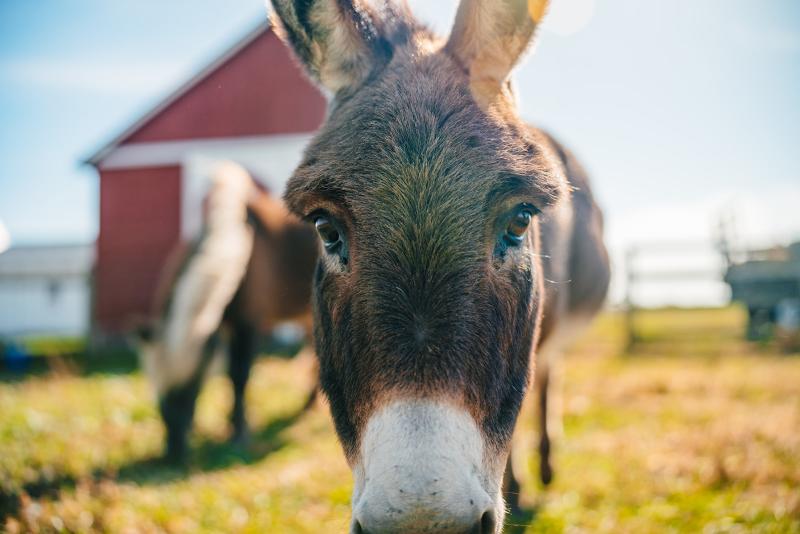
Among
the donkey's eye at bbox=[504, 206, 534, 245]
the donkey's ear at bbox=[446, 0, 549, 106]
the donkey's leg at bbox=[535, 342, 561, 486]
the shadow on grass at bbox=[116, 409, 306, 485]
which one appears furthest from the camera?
the shadow on grass at bbox=[116, 409, 306, 485]

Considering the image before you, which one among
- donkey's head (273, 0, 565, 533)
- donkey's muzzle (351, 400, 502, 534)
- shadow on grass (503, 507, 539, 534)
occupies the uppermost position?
donkey's head (273, 0, 565, 533)

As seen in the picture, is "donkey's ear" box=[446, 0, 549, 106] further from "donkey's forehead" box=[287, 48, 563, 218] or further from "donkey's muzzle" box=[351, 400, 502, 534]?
"donkey's muzzle" box=[351, 400, 502, 534]

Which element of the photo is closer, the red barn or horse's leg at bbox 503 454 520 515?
horse's leg at bbox 503 454 520 515

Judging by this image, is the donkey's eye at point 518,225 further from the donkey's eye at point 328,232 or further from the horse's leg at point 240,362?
the horse's leg at point 240,362

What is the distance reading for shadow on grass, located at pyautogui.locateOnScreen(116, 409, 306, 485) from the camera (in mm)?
4145

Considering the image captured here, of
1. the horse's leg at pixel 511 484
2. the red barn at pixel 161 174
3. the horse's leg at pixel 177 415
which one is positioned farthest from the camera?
the red barn at pixel 161 174

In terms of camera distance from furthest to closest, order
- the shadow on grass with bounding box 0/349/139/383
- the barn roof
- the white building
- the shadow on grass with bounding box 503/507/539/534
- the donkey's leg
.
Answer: the white building, the barn roof, the shadow on grass with bounding box 0/349/139/383, the donkey's leg, the shadow on grass with bounding box 503/507/539/534

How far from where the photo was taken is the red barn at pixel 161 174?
43.1 feet

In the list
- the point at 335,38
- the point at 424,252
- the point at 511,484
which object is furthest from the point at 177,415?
the point at 424,252

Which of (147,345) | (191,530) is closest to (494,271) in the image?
(191,530)

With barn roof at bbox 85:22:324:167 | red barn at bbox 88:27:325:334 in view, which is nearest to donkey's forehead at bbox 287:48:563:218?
barn roof at bbox 85:22:324:167

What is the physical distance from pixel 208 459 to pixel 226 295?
5.03 ft

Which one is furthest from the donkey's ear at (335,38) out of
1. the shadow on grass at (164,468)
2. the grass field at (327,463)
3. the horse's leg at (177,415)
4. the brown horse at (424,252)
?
the horse's leg at (177,415)

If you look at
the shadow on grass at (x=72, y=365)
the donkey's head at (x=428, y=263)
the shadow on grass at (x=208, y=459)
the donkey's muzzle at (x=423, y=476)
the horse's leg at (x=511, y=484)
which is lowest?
the shadow on grass at (x=72, y=365)
